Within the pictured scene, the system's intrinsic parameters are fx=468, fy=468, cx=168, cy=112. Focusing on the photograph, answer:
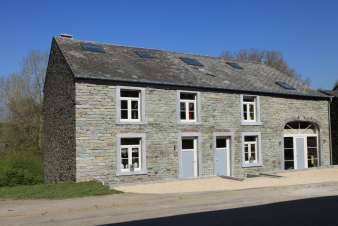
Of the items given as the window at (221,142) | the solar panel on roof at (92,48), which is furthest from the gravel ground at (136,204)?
the solar panel on roof at (92,48)

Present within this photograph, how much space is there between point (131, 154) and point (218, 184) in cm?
449

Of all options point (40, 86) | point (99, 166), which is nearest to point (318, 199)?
point (99, 166)

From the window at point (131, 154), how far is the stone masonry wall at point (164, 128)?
0.24 m

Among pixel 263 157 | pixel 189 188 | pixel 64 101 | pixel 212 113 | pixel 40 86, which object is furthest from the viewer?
pixel 40 86

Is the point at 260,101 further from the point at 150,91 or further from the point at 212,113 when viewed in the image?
the point at 150,91

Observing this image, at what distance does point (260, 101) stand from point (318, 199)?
42.2ft

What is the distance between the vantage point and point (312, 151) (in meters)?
29.3

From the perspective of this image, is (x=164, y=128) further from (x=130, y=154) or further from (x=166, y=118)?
(x=130, y=154)

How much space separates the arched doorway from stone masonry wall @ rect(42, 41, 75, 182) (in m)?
13.3

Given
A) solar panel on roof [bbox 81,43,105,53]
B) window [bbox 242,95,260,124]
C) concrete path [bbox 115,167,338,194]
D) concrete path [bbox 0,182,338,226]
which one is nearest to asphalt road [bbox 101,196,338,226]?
concrete path [bbox 0,182,338,226]

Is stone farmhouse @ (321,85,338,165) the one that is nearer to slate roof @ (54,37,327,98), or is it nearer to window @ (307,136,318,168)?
window @ (307,136,318,168)

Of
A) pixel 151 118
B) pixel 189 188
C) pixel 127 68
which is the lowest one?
pixel 189 188

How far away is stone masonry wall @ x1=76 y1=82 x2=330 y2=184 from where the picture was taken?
804 inches

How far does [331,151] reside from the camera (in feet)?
97.6
